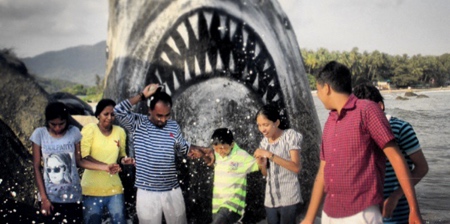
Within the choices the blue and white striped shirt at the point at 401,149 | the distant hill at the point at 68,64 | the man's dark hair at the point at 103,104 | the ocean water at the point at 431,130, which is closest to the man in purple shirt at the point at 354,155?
the blue and white striped shirt at the point at 401,149

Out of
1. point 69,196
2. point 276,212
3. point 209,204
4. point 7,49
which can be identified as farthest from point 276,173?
point 7,49

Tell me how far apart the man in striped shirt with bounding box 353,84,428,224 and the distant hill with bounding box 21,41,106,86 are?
108cm

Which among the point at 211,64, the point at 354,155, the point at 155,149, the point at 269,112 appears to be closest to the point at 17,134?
the point at 155,149

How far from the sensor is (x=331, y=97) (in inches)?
70.3

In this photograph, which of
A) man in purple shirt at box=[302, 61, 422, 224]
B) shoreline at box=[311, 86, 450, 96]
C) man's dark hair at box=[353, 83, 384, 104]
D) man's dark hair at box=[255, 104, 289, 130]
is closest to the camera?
man in purple shirt at box=[302, 61, 422, 224]

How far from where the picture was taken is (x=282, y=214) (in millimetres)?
2410

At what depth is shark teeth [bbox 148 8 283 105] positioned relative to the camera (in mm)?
2414

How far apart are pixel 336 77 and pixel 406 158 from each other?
0.43m

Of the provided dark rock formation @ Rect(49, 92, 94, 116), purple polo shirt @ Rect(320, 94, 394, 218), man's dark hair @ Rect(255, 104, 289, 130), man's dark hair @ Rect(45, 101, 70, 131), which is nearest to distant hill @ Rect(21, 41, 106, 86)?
man's dark hair @ Rect(45, 101, 70, 131)

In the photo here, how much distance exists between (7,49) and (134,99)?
630 mm

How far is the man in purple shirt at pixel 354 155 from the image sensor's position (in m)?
1.67

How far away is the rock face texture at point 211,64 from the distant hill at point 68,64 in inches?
4.7

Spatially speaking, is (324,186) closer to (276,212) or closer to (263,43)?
(276,212)

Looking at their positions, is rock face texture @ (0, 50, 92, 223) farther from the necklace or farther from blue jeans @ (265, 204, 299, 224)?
blue jeans @ (265, 204, 299, 224)
